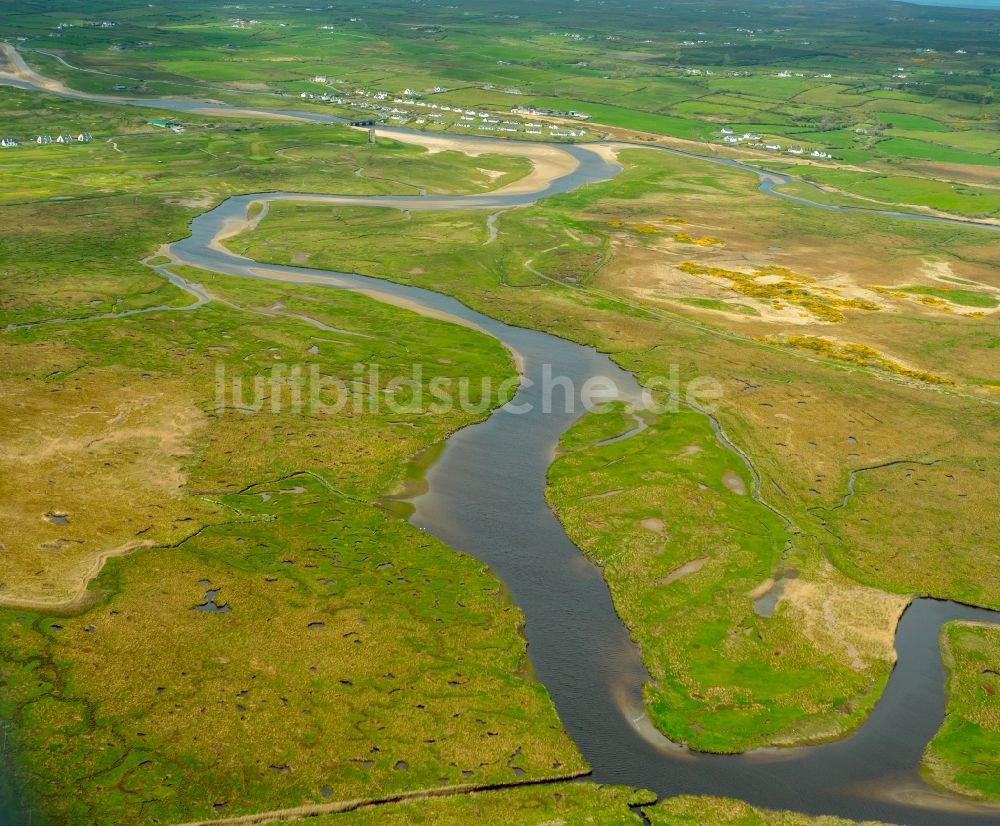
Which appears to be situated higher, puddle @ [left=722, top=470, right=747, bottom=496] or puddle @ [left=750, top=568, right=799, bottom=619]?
puddle @ [left=722, top=470, right=747, bottom=496]

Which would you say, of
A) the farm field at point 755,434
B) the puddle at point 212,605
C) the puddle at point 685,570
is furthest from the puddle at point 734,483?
the puddle at point 212,605

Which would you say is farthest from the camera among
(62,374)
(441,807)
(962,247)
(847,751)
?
(962,247)

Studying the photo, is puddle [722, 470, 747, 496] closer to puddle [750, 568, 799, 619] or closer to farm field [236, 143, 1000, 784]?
farm field [236, 143, 1000, 784]

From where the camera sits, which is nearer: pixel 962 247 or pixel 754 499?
pixel 754 499

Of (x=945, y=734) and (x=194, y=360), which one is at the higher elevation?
(x=194, y=360)

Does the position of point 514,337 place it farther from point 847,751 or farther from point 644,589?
point 847,751

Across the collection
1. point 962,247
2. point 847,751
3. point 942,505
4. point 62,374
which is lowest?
point 847,751

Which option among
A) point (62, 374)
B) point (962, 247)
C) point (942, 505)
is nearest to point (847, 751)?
point (942, 505)

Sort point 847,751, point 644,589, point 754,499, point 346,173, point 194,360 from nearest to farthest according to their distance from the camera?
point 847,751, point 644,589, point 754,499, point 194,360, point 346,173

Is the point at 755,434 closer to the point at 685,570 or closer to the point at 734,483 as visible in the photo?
the point at 734,483

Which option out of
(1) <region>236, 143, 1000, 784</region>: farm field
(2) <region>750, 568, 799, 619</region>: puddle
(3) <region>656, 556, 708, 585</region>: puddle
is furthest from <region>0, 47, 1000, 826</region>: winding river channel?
(2) <region>750, 568, 799, 619</region>: puddle
